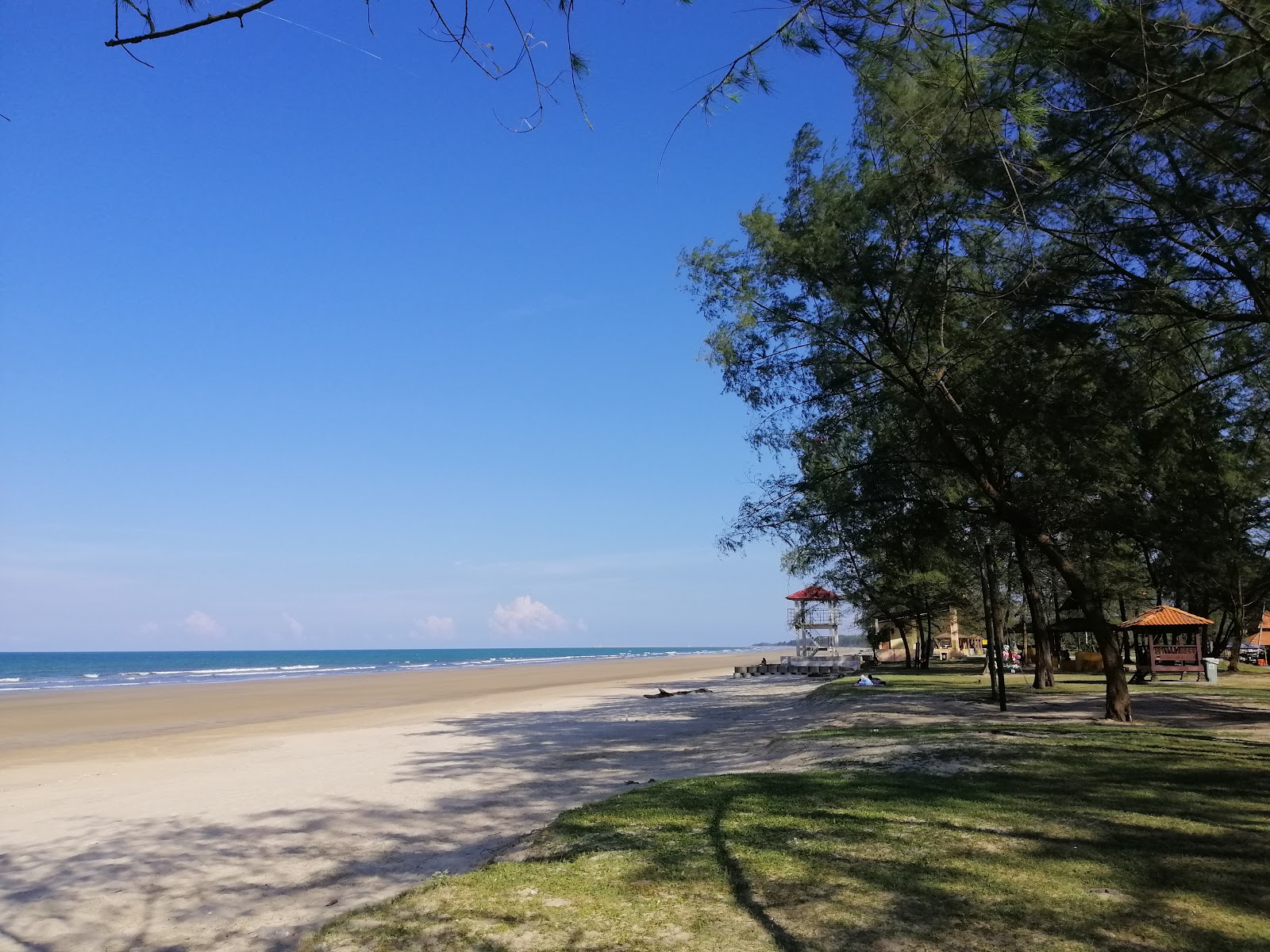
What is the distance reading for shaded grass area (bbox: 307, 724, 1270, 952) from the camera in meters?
4.23

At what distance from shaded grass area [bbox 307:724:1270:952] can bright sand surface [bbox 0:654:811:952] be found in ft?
5.11

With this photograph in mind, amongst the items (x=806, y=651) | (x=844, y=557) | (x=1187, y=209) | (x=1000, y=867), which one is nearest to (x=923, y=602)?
(x=806, y=651)

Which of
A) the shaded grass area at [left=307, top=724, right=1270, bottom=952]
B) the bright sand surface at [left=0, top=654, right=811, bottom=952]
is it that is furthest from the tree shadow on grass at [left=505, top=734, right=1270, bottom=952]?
the bright sand surface at [left=0, top=654, right=811, bottom=952]

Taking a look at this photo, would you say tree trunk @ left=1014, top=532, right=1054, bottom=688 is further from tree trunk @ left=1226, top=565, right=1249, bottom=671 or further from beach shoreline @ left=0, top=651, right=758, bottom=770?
beach shoreline @ left=0, top=651, right=758, bottom=770

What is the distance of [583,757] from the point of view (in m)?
13.4

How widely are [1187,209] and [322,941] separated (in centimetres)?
937

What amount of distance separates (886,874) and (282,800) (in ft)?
27.1

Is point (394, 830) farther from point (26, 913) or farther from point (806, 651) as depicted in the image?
point (806, 651)

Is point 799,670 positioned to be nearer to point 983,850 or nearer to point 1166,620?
point 1166,620

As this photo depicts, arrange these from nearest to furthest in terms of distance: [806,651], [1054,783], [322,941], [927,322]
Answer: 1. [322,941]
2. [1054,783]
3. [927,322]
4. [806,651]

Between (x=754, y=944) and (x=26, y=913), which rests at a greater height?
(x=754, y=944)

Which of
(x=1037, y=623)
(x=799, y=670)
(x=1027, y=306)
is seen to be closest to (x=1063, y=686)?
(x=1037, y=623)

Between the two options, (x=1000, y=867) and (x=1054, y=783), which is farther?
(x=1054, y=783)

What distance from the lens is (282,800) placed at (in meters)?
10.8
